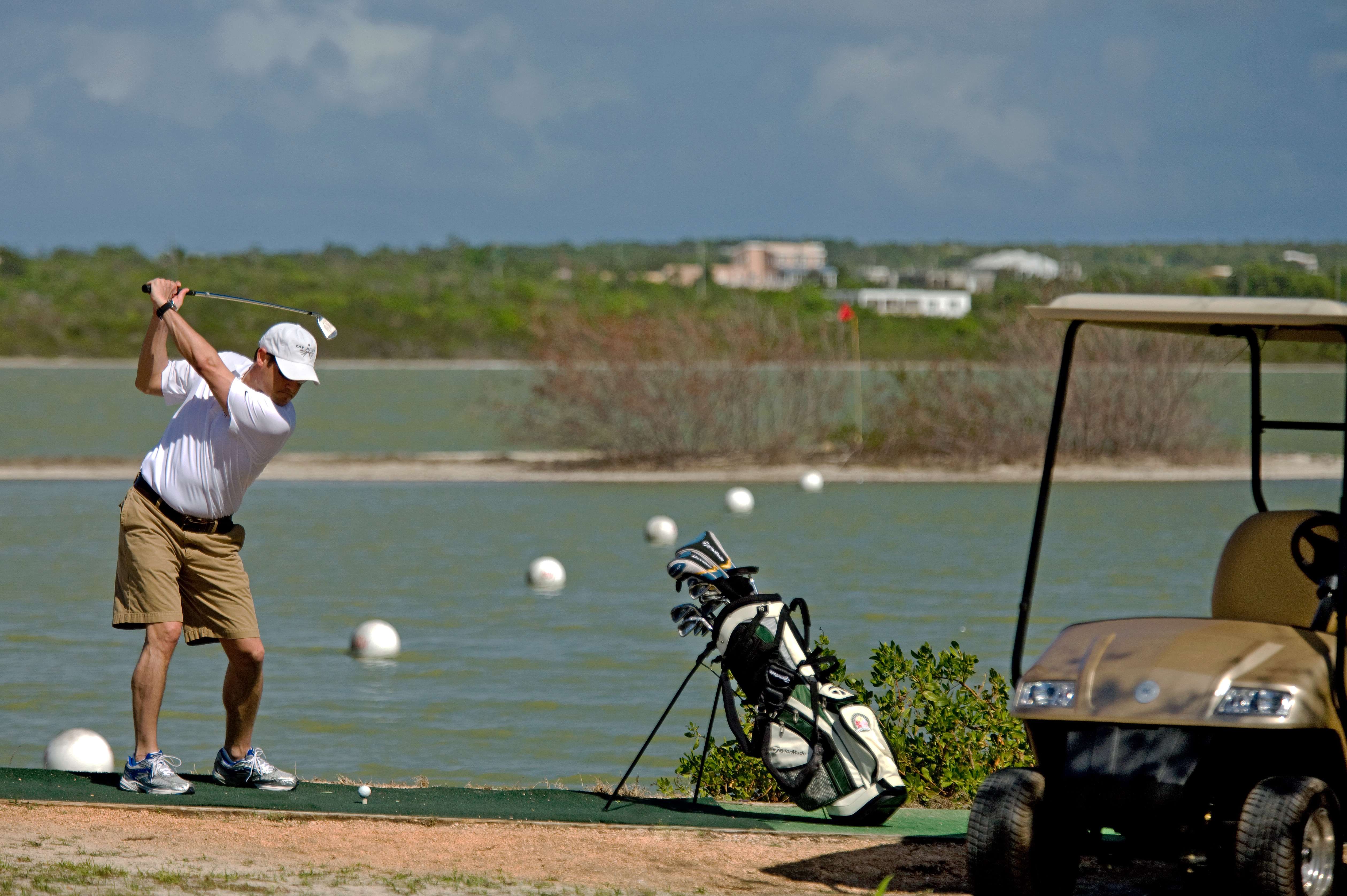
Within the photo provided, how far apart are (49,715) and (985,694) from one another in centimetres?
605

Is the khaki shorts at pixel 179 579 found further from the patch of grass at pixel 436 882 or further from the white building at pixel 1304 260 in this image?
the white building at pixel 1304 260

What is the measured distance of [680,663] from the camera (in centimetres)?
1342

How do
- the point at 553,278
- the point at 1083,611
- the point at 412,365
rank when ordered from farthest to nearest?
1. the point at 553,278
2. the point at 412,365
3. the point at 1083,611

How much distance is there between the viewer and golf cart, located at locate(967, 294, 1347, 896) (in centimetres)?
530

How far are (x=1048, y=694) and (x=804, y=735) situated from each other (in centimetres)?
164

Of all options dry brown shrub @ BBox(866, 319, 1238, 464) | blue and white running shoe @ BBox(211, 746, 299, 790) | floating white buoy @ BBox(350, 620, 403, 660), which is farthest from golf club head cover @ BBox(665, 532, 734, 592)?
dry brown shrub @ BBox(866, 319, 1238, 464)

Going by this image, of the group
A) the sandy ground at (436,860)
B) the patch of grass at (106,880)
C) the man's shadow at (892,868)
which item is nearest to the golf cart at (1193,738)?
the man's shadow at (892,868)

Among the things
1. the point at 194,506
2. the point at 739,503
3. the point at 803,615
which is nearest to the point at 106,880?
the point at 194,506

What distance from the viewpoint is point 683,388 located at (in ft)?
109

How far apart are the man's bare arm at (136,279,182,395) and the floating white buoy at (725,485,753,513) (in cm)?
1885

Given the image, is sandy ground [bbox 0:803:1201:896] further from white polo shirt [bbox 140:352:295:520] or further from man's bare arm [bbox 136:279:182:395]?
man's bare arm [bbox 136:279:182:395]

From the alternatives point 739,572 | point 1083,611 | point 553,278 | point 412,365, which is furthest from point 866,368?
point 553,278

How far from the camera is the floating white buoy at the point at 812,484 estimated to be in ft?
98.6

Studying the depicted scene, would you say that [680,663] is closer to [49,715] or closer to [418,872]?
[49,715]
